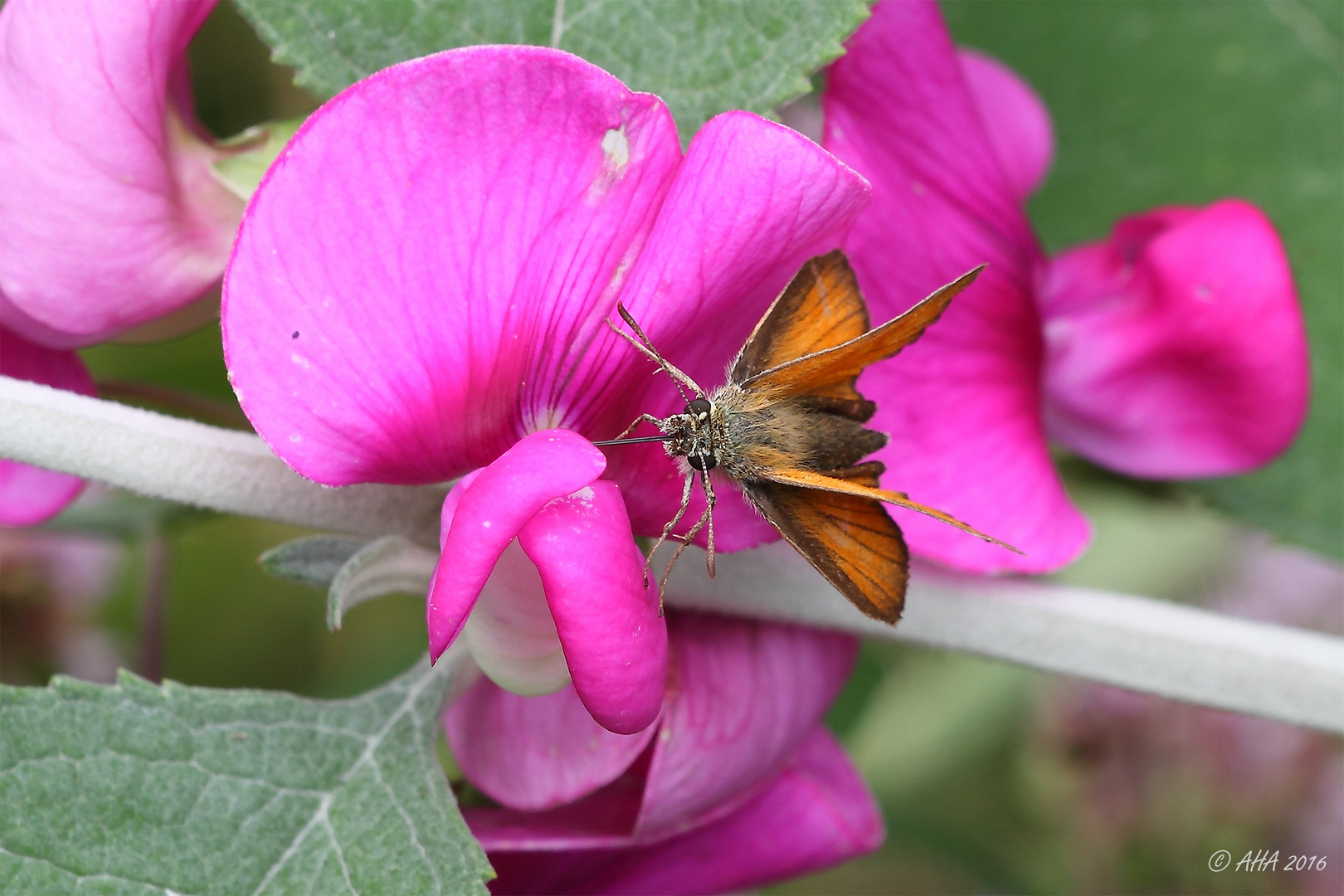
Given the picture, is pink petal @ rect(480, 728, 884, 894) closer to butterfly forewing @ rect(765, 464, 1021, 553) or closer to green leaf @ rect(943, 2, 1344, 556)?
butterfly forewing @ rect(765, 464, 1021, 553)

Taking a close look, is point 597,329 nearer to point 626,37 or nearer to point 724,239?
point 724,239

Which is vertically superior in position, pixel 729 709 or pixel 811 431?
pixel 811 431

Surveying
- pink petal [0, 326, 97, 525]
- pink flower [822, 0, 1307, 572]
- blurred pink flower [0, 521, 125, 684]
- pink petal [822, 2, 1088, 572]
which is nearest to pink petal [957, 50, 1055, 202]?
pink flower [822, 0, 1307, 572]

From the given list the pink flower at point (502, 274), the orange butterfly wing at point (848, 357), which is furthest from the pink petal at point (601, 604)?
the orange butterfly wing at point (848, 357)

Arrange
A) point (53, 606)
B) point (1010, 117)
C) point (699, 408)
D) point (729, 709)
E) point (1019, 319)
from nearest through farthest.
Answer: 1. point (699, 408)
2. point (729, 709)
3. point (1019, 319)
4. point (1010, 117)
5. point (53, 606)

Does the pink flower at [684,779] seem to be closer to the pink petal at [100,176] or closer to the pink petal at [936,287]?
the pink petal at [936,287]

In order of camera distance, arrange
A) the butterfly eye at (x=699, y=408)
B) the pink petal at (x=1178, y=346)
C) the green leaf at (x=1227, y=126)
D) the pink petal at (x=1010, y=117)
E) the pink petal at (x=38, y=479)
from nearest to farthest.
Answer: the butterfly eye at (x=699, y=408)
the pink petal at (x=38, y=479)
the pink petal at (x=1178, y=346)
the pink petal at (x=1010, y=117)
the green leaf at (x=1227, y=126)

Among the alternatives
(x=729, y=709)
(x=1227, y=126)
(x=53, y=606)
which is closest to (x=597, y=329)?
(x=729, y=709)
